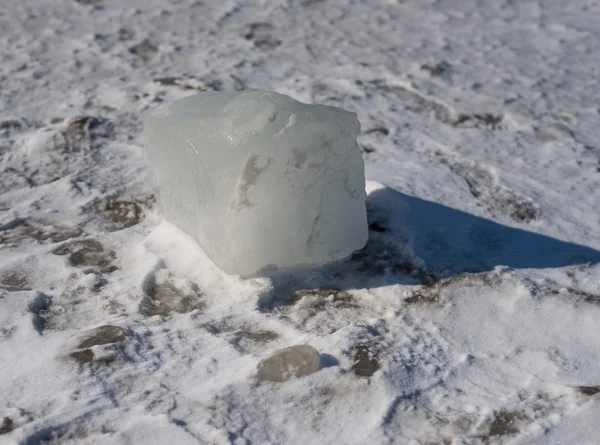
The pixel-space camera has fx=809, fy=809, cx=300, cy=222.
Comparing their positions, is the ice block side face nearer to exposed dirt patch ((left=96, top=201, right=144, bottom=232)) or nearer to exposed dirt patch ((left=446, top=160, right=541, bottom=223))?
exposed dirt patch ((left=96, top=201, right=144, bottom=232))

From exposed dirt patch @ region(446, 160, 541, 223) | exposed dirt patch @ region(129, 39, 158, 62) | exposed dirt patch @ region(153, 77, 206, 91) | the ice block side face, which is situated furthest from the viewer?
exposed dirt patch @ region(129, 39, 158, 62)

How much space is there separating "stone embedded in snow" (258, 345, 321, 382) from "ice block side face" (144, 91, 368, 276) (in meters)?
0.37

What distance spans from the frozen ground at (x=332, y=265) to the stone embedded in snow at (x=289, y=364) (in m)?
0.03

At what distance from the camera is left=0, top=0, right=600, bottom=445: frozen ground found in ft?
5.83

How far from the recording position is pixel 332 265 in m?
2.31

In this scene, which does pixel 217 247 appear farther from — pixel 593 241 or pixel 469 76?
pixel 469 76

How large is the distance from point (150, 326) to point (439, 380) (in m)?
0.73

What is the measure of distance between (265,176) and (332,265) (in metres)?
0.37

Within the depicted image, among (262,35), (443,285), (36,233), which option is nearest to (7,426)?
(36,233)

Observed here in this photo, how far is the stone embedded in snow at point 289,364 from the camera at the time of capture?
1865 millimetres

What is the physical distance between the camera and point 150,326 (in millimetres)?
2055

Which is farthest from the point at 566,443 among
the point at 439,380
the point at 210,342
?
the point at 210,342

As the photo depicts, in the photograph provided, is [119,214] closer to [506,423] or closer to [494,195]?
[494,195]

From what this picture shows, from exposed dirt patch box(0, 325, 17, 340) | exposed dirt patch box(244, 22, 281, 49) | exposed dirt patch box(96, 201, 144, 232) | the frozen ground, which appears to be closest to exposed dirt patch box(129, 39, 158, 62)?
the frozen ground
